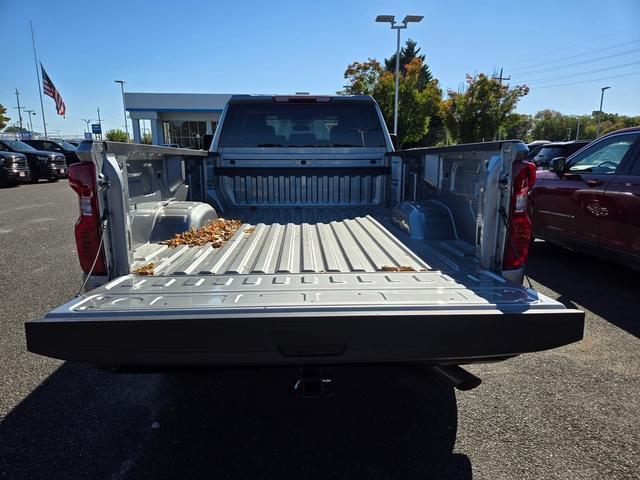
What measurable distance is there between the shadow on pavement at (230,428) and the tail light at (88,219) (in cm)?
85

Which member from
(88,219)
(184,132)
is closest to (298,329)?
(88,219)

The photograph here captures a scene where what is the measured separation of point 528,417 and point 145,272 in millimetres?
2554

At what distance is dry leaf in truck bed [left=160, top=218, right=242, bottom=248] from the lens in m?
3.28

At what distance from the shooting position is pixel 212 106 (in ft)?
114

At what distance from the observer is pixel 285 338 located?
6.17ft

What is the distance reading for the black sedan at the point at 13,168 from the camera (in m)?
17.2

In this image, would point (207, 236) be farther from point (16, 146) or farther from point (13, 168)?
A: point (16, 146)

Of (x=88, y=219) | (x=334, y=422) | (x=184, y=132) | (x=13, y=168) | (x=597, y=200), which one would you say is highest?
(x=184, y=132)

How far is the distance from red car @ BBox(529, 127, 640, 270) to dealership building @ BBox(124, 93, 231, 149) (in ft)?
99.9

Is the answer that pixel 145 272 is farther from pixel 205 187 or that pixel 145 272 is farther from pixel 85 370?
pixel 205 187

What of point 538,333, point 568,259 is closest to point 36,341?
point 538,333

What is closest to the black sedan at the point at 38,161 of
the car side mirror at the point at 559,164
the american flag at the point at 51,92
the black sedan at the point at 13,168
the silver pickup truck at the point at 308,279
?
the black sedan at the point at 13,168

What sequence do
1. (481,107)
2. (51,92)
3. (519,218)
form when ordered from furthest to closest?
(51,92) < (481,107) < (519,218)

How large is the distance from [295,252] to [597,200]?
4053 mm
